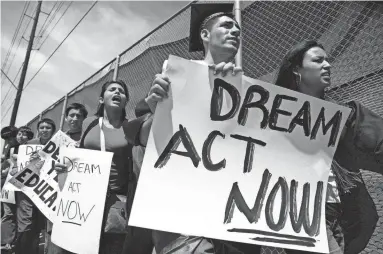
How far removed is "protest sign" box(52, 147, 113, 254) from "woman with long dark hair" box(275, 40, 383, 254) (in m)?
1.13

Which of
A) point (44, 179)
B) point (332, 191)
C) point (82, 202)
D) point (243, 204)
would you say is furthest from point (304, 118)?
point (44, 179)

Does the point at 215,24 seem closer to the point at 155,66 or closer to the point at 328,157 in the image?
the point at 328,157

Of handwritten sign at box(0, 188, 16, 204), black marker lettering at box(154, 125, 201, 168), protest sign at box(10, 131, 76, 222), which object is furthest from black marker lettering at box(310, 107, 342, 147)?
handwritten sign at box(0, 188, 16, 204)

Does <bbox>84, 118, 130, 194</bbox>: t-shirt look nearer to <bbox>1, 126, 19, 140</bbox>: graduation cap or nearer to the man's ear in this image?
the man's ear

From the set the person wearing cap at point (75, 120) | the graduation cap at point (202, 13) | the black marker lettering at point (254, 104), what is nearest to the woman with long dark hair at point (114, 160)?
the graduation cap at point (202, 13)

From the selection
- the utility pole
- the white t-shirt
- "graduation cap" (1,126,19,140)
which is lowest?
the white t-shirt

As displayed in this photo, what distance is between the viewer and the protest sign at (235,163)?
4.58ft

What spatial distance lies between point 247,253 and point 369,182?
1491 mm

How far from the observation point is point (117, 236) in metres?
2.34

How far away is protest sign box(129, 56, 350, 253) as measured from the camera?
4.58 ft

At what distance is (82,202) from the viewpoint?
240cm

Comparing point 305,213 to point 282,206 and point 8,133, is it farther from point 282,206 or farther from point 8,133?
point 8,133

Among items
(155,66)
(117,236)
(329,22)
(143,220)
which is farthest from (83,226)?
(155,66)

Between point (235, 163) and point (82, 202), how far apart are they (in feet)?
4.12
